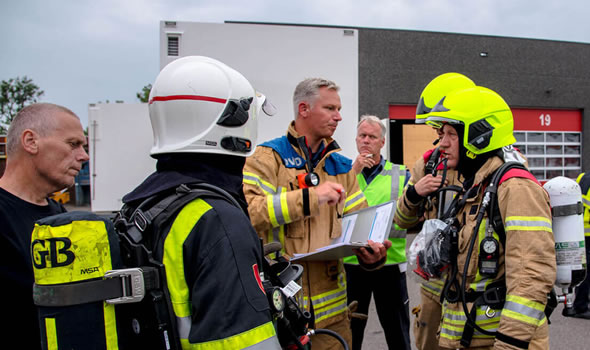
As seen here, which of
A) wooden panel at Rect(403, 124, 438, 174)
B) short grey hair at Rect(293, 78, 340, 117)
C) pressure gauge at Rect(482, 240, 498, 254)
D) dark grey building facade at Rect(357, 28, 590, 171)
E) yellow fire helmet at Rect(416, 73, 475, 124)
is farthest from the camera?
dark grey building facade at Rect(357, 28, 590, 171)

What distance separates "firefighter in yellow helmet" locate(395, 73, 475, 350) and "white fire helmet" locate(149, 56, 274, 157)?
1.57m

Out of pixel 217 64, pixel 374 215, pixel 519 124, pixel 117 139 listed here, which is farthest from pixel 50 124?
pixel 519 124

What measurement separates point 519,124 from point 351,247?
51.2ft

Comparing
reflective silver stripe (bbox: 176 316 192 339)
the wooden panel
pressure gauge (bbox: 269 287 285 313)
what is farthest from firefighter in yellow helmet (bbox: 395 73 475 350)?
the wooden panel

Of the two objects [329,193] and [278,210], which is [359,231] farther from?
[278,210]

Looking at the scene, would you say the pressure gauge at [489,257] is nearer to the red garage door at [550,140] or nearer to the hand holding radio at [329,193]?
the hand holding radio at [329,193]

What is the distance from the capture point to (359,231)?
8.15ft

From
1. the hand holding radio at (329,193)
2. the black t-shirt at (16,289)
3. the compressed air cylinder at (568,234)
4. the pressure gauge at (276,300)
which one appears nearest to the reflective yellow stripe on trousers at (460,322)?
the compressed air cylinder at (568,234)

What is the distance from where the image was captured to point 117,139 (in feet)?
22.5

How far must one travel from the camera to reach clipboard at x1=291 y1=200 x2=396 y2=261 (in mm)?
2193

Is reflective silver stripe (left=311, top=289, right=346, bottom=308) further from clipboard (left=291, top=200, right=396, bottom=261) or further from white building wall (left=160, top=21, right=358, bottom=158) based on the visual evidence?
white building wall (left=160, top=21, right=358, bottom=158)

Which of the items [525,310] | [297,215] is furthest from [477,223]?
[297,215]

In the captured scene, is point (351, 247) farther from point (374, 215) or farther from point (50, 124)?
point (50, 124)

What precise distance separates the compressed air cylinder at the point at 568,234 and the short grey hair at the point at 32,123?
2.50 metres
